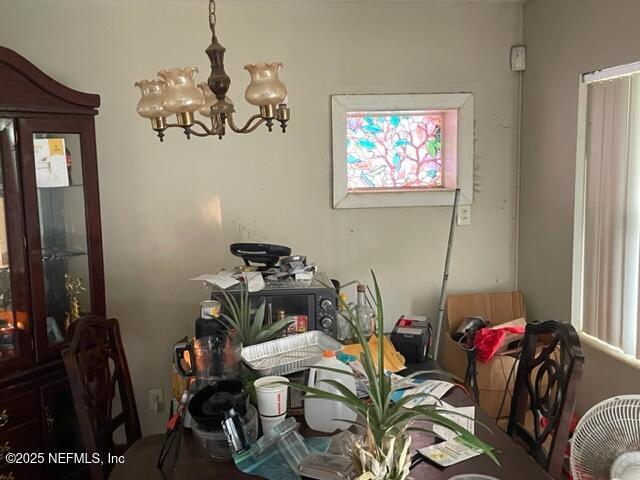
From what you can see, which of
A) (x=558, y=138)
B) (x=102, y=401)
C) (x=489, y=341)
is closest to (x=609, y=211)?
(x=558, y=138)

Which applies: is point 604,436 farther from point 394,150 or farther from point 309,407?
point 394,150

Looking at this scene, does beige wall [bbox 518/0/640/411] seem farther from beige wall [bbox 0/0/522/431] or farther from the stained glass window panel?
the stained glass window panel

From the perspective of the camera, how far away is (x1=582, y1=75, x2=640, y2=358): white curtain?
229 centimetres

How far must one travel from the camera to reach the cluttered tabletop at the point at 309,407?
1.25 meters

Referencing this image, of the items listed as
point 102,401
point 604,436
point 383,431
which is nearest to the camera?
point 383,431

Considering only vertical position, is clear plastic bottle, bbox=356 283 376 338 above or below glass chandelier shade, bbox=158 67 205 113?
below

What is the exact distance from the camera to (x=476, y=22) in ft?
9.79

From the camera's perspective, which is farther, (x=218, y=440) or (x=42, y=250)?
(x=42, y=250)

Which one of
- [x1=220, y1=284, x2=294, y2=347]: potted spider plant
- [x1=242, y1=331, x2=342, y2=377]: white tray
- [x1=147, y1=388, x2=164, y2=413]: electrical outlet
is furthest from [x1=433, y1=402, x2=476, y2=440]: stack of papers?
[x1=147, y1=388, x2=164, y2=413]: electrical outlet

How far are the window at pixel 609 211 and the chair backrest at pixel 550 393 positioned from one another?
Answer: 0.62 meters

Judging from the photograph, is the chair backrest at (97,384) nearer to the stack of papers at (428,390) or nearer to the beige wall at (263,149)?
the beige wall at (263,149)

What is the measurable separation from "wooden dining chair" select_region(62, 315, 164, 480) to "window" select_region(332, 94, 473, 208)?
4.37 ft

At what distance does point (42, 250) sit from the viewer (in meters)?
2.50

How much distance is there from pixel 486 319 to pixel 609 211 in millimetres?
917
